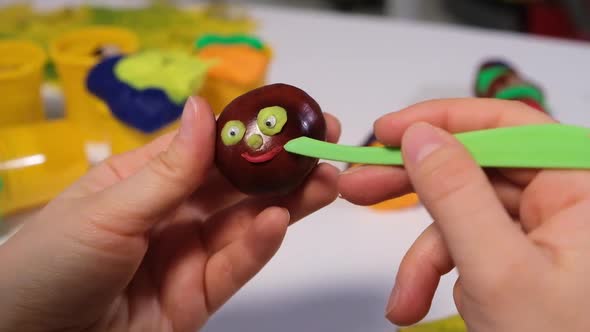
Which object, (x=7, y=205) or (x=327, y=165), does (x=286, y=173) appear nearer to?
(x=327, y=165)

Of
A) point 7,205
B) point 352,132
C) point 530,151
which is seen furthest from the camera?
point 352,132

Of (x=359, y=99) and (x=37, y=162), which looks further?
(x=359, y=99)

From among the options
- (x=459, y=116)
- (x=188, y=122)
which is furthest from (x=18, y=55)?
(x=459, y=116)

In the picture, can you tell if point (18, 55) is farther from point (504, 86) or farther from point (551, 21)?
point (551, 21)

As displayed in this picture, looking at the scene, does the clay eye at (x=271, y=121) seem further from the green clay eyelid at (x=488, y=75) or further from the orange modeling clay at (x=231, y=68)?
the green clay eyelid at (x=488, y=75)

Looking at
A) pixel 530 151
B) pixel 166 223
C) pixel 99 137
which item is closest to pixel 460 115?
pixel 530 151

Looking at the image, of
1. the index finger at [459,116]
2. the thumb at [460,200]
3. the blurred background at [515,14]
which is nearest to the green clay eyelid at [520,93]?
the index finger at [459,116]
